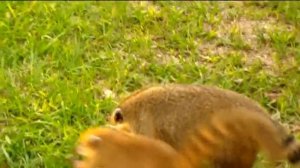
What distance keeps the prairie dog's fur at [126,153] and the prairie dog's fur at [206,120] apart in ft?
0.45

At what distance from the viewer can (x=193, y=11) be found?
5883mm

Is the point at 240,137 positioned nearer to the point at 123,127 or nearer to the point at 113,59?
the point at 123,127

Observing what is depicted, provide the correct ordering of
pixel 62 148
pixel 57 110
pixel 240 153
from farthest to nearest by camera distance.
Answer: pixel 57 110 → pixel 62 148 → pixel 240 153

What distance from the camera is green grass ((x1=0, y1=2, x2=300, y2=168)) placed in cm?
455


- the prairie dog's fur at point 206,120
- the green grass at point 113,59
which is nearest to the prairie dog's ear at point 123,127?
the prairie dog's fur at point 206,120

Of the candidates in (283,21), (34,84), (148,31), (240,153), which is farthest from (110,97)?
(283,21)

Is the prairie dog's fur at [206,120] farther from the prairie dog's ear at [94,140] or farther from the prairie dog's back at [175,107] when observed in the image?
the prairie dog's ear at [94,140]

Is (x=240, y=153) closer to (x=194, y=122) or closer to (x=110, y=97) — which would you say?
(x=194, y=122)

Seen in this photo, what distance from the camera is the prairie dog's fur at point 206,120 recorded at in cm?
357

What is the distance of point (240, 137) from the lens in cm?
351

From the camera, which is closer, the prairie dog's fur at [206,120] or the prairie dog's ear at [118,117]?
Answer: the prairie dog's fur at [206,120]

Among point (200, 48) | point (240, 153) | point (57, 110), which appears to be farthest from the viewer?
point (200, 48)

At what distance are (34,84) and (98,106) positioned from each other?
472mm

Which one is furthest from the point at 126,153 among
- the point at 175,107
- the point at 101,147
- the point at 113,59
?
the point at 113,59
